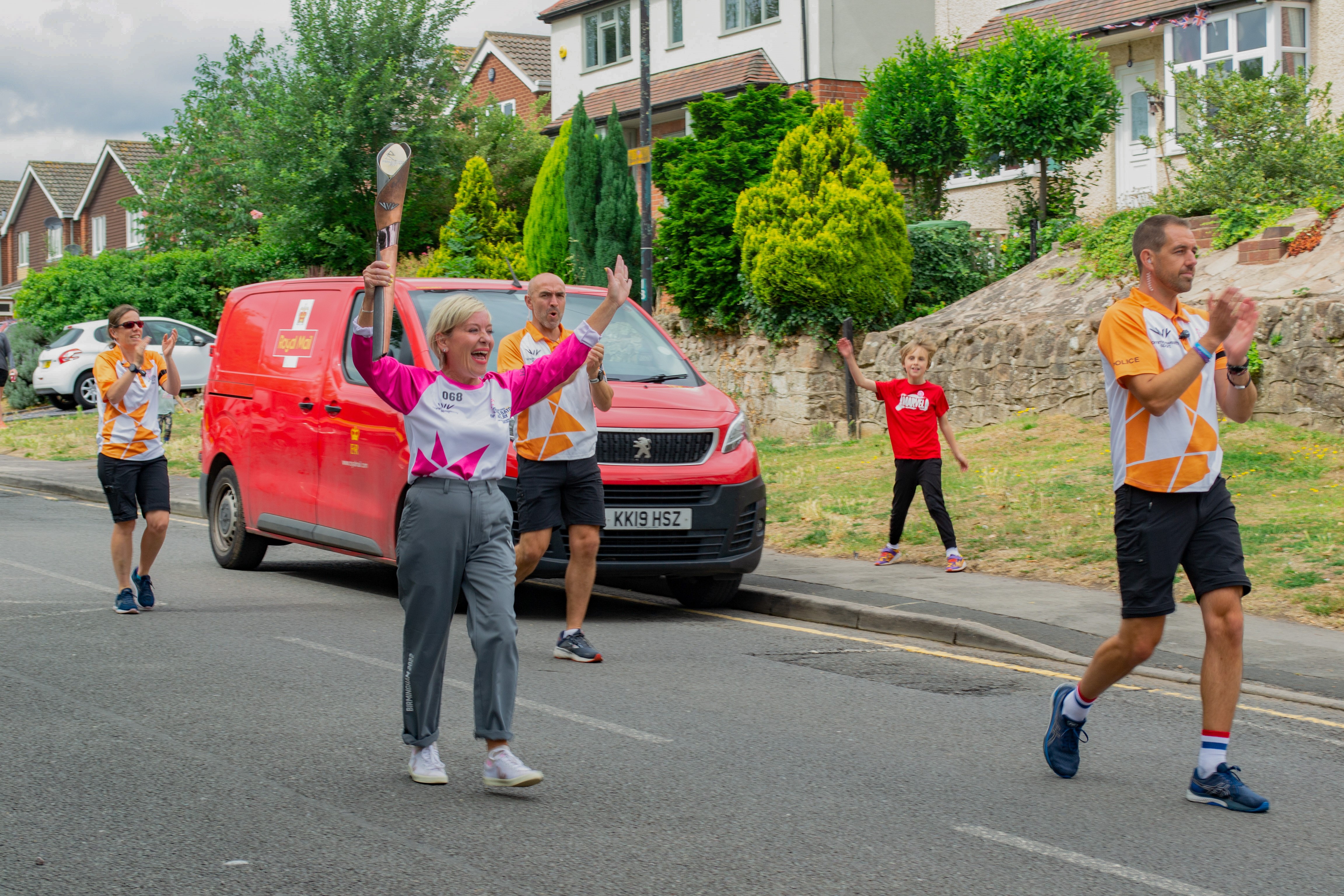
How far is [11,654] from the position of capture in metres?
7.57

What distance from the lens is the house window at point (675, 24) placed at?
112 feet

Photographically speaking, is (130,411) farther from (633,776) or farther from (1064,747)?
(1064,747)

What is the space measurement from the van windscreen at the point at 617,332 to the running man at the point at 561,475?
1580 mm

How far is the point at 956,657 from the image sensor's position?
7.97 m

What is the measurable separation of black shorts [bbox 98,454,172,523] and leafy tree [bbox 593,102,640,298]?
18027 mm

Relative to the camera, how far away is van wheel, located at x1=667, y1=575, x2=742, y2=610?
378 inches

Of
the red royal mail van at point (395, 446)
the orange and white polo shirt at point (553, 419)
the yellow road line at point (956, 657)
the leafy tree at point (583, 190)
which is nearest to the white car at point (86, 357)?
the leafy tree at point (583, 190)

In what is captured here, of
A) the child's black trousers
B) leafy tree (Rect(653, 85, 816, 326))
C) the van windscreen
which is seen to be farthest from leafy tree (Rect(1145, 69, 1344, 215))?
the van windscreen

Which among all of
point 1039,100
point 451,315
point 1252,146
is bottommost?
point 451,315

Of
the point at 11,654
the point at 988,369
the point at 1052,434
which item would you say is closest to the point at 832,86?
the point at 988,369

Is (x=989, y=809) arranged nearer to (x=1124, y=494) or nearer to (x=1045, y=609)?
(x=1124, y=494)

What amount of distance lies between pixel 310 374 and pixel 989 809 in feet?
20.8

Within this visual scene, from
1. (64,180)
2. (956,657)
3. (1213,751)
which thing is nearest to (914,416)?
(956,657)

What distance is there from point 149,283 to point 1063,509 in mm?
27035
